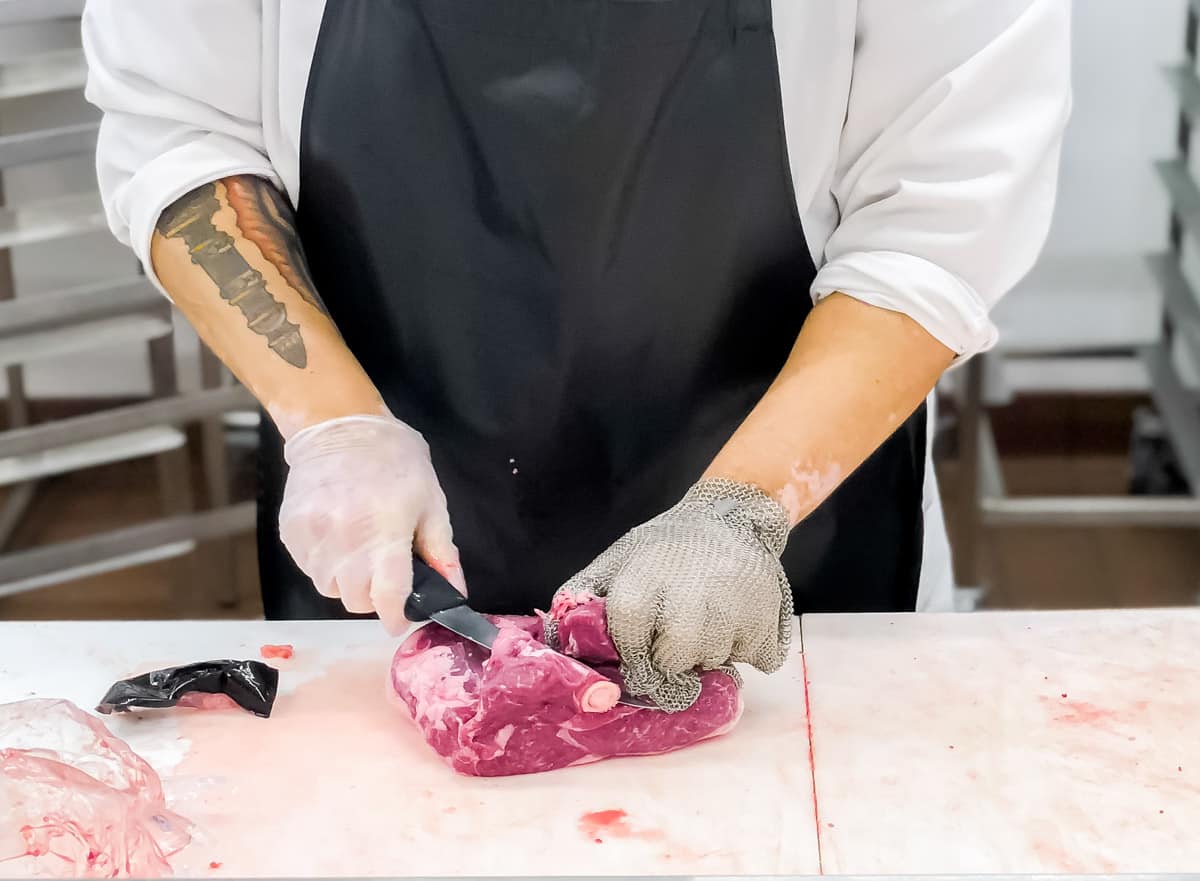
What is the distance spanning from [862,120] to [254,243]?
2.21ft

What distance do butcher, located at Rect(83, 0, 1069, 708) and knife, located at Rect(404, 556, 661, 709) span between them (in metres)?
0.02

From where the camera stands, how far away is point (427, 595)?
1.40 metres

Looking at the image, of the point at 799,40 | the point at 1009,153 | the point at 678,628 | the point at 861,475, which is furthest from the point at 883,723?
the point at 799,40

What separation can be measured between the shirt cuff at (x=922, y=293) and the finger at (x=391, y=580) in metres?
0.53

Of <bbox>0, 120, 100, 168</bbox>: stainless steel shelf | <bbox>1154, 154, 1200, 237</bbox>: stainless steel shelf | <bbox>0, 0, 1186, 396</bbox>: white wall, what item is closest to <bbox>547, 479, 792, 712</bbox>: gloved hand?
<bbox>0, 120, 100, 168</bbox>: stainless steel shelf

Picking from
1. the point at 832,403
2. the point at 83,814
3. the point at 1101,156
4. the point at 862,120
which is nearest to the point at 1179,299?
the point at 1101,156

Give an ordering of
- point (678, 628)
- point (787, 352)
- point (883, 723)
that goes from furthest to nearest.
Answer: point (787, 352) → point (883, 723) → point (678, 628)

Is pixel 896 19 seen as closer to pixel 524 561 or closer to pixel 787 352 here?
pixel 787 352

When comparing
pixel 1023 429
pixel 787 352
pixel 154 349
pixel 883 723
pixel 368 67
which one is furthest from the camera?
pixel 1023 429

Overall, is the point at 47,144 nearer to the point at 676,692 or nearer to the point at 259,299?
the point at 259,299

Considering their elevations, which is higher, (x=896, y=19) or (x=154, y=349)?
(x=896, y=19)

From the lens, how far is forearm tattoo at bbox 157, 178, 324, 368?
4.91ft

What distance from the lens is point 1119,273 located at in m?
3.95

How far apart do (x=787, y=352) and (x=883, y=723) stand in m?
0.46
